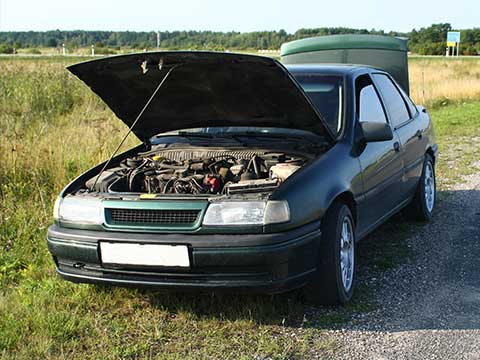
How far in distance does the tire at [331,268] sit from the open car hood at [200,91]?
2.31 feet

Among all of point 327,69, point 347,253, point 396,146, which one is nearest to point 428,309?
point 347,253

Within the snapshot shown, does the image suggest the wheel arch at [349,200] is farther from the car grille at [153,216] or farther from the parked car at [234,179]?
the car grille at [153,216]

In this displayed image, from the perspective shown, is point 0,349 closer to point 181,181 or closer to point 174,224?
point 174,224

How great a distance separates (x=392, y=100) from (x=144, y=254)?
10.6ft

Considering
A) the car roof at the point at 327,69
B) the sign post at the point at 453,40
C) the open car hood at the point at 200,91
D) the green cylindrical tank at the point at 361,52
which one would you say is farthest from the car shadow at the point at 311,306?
the sign post at the point at 453,40

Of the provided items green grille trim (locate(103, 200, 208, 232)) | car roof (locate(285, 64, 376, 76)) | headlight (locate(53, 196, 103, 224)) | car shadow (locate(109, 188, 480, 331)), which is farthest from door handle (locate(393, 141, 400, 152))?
headlight (locate(53, 196, 103, 224))

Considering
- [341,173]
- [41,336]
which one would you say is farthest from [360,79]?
[41,336]

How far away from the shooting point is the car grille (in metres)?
4.12

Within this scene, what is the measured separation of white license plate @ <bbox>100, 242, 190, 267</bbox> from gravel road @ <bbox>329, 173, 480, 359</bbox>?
3.39ft

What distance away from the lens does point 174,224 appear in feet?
13.5

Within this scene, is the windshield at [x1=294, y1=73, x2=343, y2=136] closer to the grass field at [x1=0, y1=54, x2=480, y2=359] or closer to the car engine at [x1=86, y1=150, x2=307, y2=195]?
the car engine at [x1=86, y1=150, x2=307, y2=195]

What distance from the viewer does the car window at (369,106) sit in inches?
217

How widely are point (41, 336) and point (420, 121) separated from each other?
4401 millimetres

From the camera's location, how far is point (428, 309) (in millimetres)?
4555
